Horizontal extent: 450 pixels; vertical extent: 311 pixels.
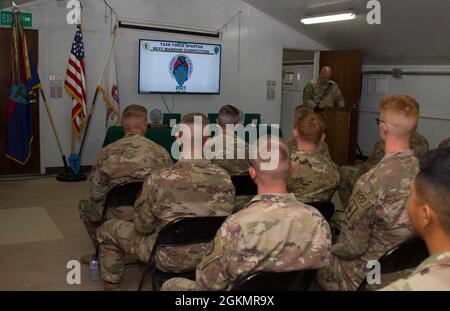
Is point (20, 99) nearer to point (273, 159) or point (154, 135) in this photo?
point (154, 135)

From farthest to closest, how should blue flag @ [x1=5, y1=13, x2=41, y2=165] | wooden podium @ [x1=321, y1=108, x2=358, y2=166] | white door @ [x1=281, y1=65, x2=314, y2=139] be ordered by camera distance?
white door @ [x1=281, y1=65, x2=314, y2=139], wooden podium @ [x1=321, y1=108, x2=358, y2=166], blue flag @ [x1=5, y1=13, x2=41, y2=165]

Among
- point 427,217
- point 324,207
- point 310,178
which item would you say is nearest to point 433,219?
point 427,217

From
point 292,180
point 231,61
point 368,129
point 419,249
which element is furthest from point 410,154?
point 368,129

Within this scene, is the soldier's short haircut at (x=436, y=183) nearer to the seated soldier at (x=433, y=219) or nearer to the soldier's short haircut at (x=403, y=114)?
the seated soldier at (x=433, y=219)

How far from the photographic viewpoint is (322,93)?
7.97 metres

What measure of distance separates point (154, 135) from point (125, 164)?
3.01 metres

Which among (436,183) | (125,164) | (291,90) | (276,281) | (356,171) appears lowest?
(276,281)

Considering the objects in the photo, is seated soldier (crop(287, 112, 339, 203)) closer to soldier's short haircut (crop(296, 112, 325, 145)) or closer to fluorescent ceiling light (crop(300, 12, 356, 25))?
soldier's short haircut (crop(296, 112, 325, 145))

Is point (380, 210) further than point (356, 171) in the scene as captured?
No

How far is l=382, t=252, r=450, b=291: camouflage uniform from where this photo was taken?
42.2 inches

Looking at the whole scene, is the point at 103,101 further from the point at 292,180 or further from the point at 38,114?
the point at 292,180

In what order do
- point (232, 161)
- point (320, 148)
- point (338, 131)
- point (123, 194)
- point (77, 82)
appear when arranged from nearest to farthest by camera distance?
point (123, 194)
point (320, 148)
point (232, 161)
point (77, 82)
point (338, 131)

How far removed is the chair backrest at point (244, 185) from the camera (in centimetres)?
345

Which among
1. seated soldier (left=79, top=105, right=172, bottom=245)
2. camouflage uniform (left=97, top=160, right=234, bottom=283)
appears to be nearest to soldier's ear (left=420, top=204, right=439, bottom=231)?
camouflage uniform (left=97, top=160, right=234, bottom=283)
